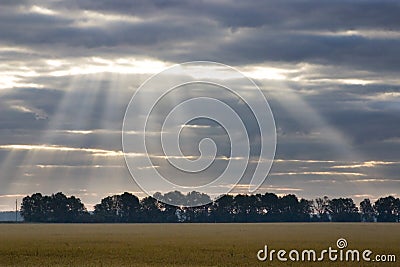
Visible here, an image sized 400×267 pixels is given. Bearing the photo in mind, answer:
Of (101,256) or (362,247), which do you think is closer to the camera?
(101,256)

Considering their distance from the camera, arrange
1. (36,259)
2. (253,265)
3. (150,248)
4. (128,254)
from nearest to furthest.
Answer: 1. (253,265)
2. (36,259)
3. (128,254)
4. (150,248)

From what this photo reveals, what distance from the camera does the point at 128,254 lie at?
192 feet

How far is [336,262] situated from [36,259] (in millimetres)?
19942

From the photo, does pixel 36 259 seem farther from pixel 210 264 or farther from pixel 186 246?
pixel 186 246

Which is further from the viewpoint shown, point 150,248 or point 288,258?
point 150,248

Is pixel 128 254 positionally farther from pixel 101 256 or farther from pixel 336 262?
pixel 336 262

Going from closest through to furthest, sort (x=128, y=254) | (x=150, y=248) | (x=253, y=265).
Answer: (x=253, y=265) < (x=128, y=254) < (x=150, y=248)

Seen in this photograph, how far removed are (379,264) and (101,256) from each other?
19498 mm

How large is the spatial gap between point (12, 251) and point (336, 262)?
85.7ft

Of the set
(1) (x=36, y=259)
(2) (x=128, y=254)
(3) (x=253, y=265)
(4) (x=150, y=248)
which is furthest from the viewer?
(4) (x=150, y=248)

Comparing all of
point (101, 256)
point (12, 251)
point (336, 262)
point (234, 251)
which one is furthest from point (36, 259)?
point (336, 262)

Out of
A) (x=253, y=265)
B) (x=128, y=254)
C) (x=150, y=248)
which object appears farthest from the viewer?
(x=150, y=248)

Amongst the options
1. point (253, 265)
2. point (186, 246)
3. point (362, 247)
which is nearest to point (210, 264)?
point (253, 265)

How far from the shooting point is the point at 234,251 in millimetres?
59688
